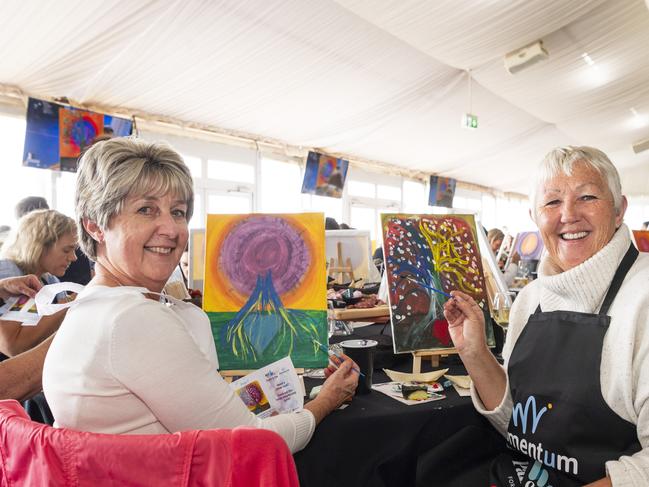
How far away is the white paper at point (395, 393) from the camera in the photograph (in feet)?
4.67

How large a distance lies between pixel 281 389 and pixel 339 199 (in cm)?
999

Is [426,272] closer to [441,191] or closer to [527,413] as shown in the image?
[527,413]

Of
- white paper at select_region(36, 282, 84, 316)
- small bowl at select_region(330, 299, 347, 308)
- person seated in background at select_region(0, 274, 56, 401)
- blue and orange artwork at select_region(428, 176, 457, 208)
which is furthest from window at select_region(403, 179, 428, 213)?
white paper at select_region(36, 282, 84, 316)

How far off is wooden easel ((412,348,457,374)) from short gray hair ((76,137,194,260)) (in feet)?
3.51

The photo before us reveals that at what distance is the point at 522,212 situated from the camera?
63.1 feet

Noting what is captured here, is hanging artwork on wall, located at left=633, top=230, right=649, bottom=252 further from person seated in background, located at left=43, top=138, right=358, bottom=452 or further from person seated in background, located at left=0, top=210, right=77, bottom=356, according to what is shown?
person seated in background, located at left=0, top=210, right=77, bottom=356

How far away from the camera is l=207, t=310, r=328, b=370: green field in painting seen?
162 centimetres

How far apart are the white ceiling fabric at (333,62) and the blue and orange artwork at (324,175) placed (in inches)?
12.3

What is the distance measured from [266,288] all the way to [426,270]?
2.23 feet

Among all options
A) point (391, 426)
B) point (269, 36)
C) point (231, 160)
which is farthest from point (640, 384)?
point (231, 160)

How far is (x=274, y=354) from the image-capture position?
1637 millimetres

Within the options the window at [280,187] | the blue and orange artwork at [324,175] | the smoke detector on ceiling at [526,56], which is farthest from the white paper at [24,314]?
the blue and orange artwork at [324,175]

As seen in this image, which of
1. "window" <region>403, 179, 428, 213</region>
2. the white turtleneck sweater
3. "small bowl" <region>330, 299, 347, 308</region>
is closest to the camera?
the white turtleneck sweater

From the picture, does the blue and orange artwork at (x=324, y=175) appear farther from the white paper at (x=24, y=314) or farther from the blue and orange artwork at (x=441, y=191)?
the white paper at (x=24, y=314)
